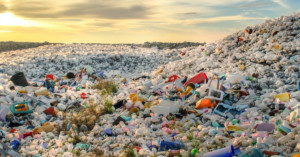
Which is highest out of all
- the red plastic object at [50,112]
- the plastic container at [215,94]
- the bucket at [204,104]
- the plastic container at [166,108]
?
the plastic container at [215,94]

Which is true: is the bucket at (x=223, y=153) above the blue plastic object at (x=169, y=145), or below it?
A: above

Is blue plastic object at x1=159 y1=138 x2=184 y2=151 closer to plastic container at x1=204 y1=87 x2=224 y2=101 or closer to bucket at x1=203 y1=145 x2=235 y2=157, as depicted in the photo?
bucket at x1=203 y1=145 x2=235 y2=157

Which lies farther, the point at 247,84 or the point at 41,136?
the point at 247,84

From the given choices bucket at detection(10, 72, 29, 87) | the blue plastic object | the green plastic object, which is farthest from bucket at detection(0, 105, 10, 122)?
the blue plastic object

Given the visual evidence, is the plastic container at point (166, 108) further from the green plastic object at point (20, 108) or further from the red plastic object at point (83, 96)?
the green plastic object at point (20, 108)

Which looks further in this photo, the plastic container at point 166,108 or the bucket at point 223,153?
the plastic container at point 166,108

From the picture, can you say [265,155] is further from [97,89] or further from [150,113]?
[97,89]

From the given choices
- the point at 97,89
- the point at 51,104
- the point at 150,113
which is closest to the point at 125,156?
the point at 150,113

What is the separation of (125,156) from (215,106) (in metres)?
2.35

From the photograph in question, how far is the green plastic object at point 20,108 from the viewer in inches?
195

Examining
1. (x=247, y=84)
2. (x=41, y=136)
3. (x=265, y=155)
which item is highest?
(x=247, y=84)

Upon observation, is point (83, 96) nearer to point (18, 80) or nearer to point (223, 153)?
point (18, 80)

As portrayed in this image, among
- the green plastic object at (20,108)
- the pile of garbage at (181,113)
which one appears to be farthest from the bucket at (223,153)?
the green plastic object at (20,108)

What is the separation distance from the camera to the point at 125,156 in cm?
318
